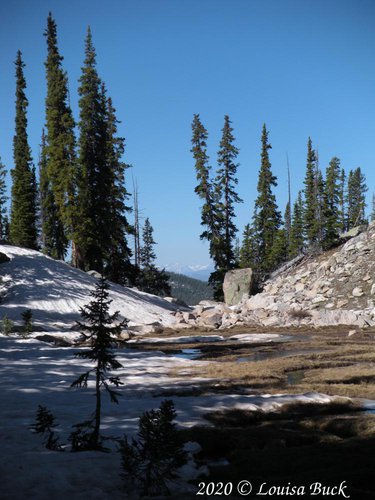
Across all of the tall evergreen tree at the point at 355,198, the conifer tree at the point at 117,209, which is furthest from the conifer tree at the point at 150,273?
the tall evergreen tree at the point at 355,198

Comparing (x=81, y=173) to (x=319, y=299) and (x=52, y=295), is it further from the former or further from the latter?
(x=319, y=299)

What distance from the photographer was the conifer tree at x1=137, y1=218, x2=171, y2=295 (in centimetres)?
5647

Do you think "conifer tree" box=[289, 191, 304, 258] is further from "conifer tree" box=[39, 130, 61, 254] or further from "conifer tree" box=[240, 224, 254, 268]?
"conifer tree" box=[39, 130, 61, 254]

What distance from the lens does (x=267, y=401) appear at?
10539 millimetres

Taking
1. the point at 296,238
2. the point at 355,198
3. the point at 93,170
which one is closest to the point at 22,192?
the point at 93,170

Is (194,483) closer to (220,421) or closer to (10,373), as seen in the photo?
(220,421)

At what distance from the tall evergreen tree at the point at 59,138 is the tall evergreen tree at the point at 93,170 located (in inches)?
50.3

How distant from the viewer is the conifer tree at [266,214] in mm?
57469

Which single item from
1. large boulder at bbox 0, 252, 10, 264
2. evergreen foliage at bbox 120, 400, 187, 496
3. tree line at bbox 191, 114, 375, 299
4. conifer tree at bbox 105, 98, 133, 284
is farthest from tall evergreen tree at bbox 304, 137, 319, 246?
evergreen foliage at bbox 120, 400, 187, 496

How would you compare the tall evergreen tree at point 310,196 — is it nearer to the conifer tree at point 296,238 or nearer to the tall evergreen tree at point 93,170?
the conifer tree at point 296,238

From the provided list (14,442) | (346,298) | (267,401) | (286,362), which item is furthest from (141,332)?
(14,442)

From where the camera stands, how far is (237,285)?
134ft

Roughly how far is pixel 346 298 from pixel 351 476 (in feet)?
93.3

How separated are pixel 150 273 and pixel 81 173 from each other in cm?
2350
